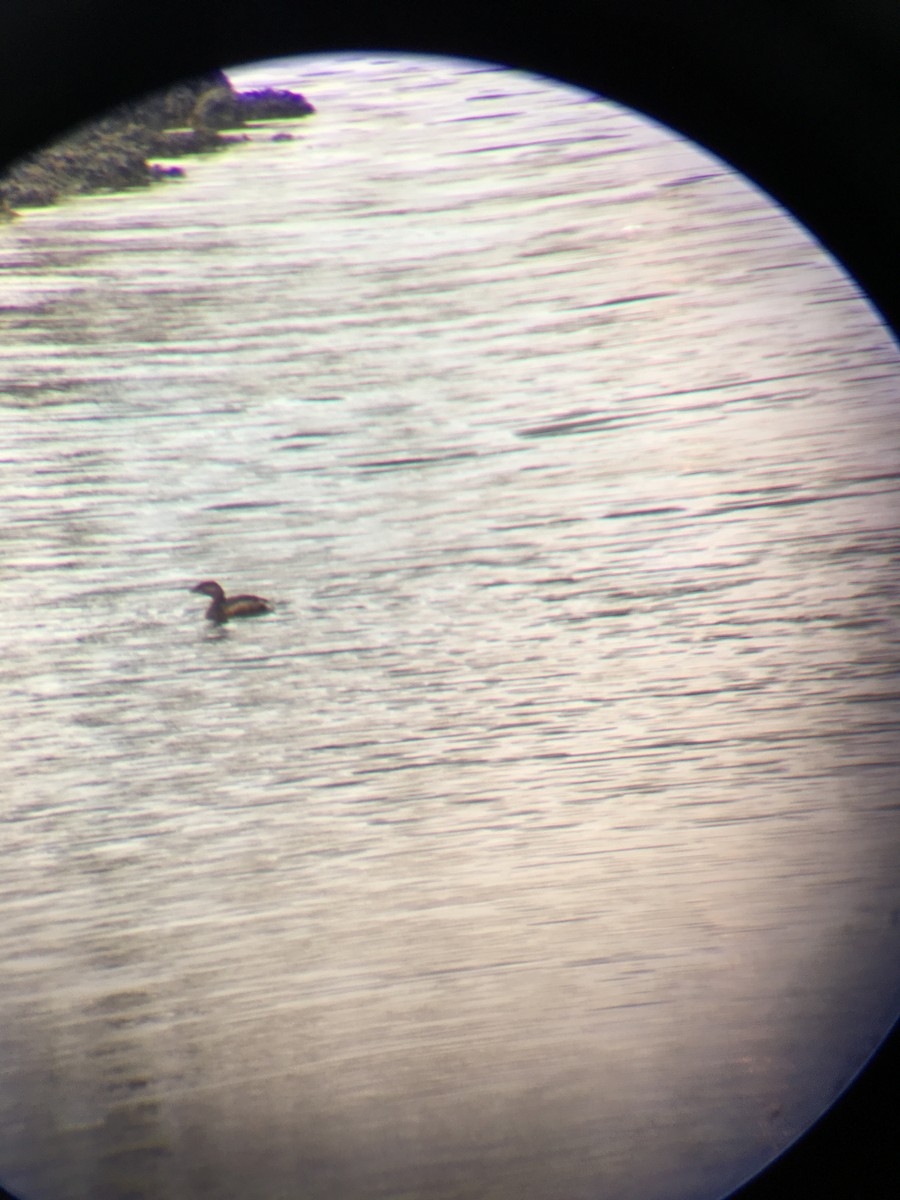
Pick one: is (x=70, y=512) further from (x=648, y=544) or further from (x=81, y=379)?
(x=648, y=544)

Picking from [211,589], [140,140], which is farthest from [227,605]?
[140,140]

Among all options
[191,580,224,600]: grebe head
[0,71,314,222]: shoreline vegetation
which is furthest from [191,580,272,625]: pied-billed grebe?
[0,71,314,222]: shoreline vegetation

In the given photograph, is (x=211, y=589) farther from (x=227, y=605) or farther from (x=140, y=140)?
(x=140, y=140)

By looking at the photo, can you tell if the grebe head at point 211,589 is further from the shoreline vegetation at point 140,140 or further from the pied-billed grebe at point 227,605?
the shoreline vegetation at point 140,140

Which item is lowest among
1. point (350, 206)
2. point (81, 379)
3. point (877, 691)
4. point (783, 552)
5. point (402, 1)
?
point (877, 691)

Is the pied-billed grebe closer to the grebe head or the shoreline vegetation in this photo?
the grebe head

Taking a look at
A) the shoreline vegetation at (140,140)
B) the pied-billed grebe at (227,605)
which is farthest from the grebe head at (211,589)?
the shoreline vegetation at (140,140)

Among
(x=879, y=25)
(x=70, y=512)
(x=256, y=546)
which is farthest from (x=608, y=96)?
(x=70, y=512)
